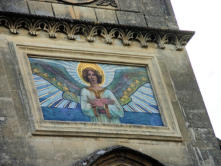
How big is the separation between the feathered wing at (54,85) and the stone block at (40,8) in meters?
1.21

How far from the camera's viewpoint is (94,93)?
59.2ft

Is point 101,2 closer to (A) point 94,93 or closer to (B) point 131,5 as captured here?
(B) point 131,5

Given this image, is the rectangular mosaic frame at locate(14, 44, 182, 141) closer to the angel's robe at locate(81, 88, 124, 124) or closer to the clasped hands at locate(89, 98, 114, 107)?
the angel's robe at locate(81, 88, 124, 124)

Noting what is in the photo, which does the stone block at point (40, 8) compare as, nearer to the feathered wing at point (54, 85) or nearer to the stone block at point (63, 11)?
the stone block at point (63, 11)

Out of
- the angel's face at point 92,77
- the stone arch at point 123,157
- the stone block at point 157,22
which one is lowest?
the stone arch at point 123,157

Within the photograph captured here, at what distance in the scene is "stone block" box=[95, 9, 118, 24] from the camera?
Result: 19.3m

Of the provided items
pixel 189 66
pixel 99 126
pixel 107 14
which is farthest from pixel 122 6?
pixel 99 126

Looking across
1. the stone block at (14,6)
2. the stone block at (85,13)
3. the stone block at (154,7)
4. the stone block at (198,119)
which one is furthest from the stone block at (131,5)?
the stone block at (198,119)

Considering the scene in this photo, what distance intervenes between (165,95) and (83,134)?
2.49 metres

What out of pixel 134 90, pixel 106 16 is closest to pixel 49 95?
pixel 134 90

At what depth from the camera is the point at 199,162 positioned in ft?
57.7

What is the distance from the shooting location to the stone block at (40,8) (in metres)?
18.7

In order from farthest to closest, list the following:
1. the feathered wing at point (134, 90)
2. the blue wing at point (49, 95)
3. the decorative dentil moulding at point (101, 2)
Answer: the decorative dentil moulding at point (101, 2) → the feathered wing at point (134, 90) → the blue wing at point (49, 95)

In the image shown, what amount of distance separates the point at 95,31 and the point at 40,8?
4.41 feet
